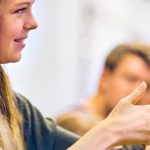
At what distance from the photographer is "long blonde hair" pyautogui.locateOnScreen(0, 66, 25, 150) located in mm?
1981

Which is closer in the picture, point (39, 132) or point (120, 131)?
point (120, 131)

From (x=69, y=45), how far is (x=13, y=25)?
10.8ft

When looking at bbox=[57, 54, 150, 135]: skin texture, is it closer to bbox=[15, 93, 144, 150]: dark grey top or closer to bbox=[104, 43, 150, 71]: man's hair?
bbox=[104, 43, 150, 71]: man's hair

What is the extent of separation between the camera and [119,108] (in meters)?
1.85

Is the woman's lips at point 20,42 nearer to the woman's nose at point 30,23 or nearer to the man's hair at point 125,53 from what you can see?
the woman's nose at point 30,23

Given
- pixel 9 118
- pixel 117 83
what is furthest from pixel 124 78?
Result: pixel 9 118

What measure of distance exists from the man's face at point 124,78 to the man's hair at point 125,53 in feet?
0.07

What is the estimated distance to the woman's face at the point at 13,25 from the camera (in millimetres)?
1896

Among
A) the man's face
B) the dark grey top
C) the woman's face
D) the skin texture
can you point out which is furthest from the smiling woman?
the man's face

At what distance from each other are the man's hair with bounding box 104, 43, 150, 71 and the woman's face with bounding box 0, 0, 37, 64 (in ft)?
5.95

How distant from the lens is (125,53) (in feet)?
12.3

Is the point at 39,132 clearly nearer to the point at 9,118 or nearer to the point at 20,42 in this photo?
the point at 9,118

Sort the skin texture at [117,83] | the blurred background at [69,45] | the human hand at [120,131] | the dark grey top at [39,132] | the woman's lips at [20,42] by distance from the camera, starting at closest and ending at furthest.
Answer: the human hand at [120,131], the woman's lips at [20,42], the dark grey top at [39,132], the skin texture at [117,83], the blurred background at [69,45]

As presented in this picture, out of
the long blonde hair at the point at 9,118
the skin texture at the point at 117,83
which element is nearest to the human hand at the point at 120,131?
the long blonde hair at the point at 9,118
